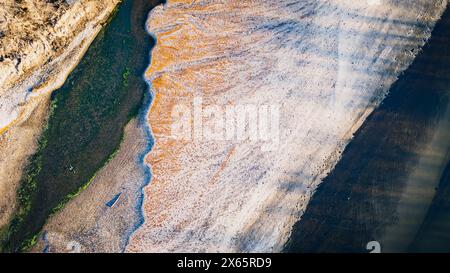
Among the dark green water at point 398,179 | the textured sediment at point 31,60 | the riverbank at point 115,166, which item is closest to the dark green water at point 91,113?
the riverbank at point 115,166

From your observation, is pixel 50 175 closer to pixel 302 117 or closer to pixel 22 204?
pixel 22 204

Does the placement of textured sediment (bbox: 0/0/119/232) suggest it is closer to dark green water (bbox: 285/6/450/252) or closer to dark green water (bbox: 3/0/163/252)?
dark green water (bbox: 3/0/163/252)

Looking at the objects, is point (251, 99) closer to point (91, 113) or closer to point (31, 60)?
point (91, 113)

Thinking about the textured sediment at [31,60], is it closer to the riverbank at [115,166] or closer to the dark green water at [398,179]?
the riverbank at [115,166]

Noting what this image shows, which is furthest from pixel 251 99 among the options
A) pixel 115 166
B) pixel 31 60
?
pixel 31 60

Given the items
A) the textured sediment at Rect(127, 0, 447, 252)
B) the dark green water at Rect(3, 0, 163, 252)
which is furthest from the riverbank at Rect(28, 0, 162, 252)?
the textured sediment at Rect(127, 0, 447, 252)
